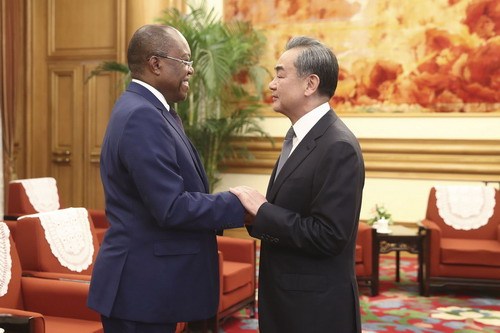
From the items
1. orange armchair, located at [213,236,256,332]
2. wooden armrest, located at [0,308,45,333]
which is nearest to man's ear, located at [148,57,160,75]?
wooden armrest, located at [0,308,45,333]

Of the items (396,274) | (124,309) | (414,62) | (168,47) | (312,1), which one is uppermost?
(312,1)

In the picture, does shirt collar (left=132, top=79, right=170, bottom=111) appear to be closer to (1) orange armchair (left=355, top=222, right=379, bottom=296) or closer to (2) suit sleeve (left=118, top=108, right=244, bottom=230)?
(2) suit sleeve (left=118, top=108, right=244, bottom=230)

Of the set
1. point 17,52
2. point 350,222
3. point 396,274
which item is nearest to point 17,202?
point 17,52

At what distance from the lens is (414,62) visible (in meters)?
7.84

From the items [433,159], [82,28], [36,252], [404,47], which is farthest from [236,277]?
[82,28]

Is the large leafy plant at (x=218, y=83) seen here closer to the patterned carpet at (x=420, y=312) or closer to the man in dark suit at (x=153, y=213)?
the patterned carpet at (x=420, y=312)

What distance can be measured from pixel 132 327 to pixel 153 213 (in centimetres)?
39

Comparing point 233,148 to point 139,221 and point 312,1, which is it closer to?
point 312,1

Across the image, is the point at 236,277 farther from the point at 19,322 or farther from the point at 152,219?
the point at 152,219

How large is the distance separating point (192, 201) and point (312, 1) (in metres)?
6.47

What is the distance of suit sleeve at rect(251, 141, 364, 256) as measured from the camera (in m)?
2.06

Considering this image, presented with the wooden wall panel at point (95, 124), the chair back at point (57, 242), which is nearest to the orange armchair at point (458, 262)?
the chair back at point (57, 242)

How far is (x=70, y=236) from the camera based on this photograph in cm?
420

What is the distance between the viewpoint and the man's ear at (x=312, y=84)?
2.21 m
